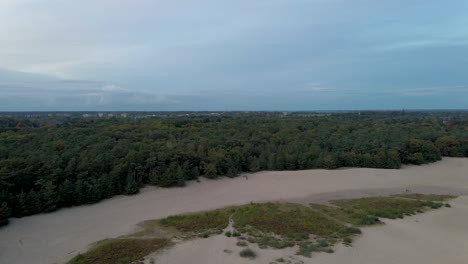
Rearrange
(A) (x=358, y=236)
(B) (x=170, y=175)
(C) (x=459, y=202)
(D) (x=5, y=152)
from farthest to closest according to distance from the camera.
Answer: (B) (x=170, y=175) → (D) (x=5, y=152) → (C) (x=459, y=202) → (A) (x=358, y=236)

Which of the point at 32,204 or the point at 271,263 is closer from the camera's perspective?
the point at 271,263

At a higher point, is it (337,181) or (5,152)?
(5,152)

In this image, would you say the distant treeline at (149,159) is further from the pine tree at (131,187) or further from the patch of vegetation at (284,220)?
the patch of vegetation at (284,220)

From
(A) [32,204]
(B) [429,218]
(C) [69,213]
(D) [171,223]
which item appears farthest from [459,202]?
(A) [32,204]

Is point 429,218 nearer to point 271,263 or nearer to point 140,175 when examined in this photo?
point 271,263

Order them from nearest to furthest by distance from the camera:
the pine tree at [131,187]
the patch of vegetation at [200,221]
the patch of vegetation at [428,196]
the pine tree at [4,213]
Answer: the patch of vegetation at [200,221]
the pine tree at [4,213]
the patch of vegetation at [428,196]
the pine tree at [131,187]

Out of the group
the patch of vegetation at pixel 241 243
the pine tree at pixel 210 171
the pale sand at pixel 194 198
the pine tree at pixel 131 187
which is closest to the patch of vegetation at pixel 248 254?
the patch of vegetation at pixel 241 243
